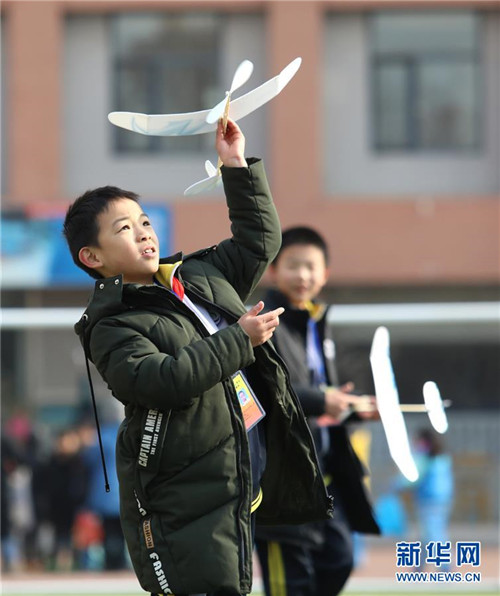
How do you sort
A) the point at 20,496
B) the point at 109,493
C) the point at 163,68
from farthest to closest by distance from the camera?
the point at 163,68 → the point at 20,496 → the point at 109,493

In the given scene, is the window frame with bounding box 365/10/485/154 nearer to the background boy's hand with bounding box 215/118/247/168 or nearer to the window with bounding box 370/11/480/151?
the window with bounding box 370/11/480/151

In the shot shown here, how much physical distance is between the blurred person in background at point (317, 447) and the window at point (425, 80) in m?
9.54

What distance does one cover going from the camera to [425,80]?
46.2ft

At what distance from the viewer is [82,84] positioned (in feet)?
45.3

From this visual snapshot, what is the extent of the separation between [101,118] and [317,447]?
9.90 meters

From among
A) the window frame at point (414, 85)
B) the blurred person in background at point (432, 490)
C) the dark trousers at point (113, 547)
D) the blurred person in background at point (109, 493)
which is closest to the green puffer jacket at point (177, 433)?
the blurred person in background at point (109, 493)

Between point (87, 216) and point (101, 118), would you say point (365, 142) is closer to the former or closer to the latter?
point (101, 118)

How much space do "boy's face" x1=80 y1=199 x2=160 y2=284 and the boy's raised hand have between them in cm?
26

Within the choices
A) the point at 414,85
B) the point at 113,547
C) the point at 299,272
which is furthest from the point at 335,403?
the point at 414,85

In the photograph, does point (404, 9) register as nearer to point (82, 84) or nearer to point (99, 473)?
point (82, 84)

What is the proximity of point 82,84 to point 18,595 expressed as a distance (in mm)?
7692

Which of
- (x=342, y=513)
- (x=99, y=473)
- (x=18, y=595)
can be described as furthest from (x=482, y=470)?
(x=342, y=513)

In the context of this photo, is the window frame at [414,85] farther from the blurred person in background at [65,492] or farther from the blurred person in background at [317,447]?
the blurred person in background at [317,447]

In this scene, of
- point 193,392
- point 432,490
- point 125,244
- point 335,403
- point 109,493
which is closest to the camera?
point 193,392
